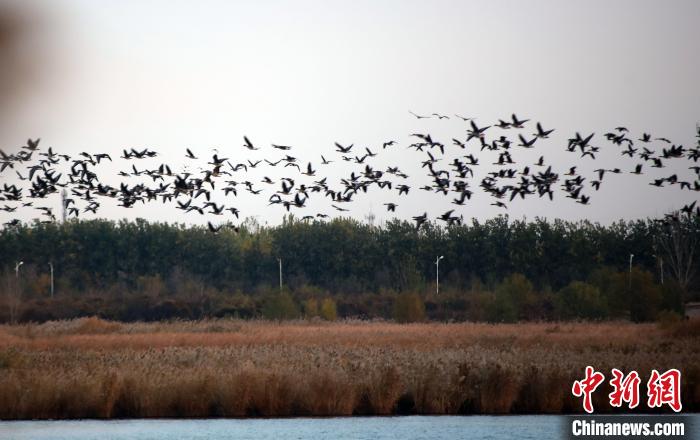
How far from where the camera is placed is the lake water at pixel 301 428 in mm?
38188

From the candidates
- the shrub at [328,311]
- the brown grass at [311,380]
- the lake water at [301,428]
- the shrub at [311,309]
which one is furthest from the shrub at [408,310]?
the lake water at [301,428]

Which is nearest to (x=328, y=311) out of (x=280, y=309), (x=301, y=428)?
(x=280, y=309)

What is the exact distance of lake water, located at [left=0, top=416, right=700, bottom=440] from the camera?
125 ft

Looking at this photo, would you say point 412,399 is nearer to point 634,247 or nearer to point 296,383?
point 296,383

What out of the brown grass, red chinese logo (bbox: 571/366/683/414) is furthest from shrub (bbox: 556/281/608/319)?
red chinese logo (bbox: 571/366/683/414)

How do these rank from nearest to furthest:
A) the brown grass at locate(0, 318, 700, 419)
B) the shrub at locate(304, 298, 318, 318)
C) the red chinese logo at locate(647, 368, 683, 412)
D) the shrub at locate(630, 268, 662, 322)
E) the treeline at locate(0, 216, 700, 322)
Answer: the brown grass at locate(0, 318, 700, 419) → the red chinese logo at locate(647, 368, 683, 412) → the shrub at locate(630, 268, 662, 322) → the shrub at locate(304, 298, 318, 318) → the treeline at locate(0, 216, 700, 322)

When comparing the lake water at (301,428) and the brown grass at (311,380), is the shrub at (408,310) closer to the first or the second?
the brown grass at (311,380)

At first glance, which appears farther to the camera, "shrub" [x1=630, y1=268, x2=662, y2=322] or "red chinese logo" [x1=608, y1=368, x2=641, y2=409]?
"shrub" [x1=630, y1=268, x2=662, y2=322]

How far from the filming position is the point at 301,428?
129 feet

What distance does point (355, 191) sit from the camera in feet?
123

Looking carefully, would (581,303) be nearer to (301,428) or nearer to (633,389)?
(633,389)

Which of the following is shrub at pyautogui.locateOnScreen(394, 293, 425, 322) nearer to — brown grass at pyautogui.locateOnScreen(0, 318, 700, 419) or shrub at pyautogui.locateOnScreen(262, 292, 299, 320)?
shrub at pyautogui.locateOnScreen(262, 292, 299, 320)

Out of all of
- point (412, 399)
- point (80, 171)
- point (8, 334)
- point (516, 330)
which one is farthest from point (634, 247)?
point (80, 171)

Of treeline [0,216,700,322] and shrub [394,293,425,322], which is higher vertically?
treeline [0,216,700,322]
